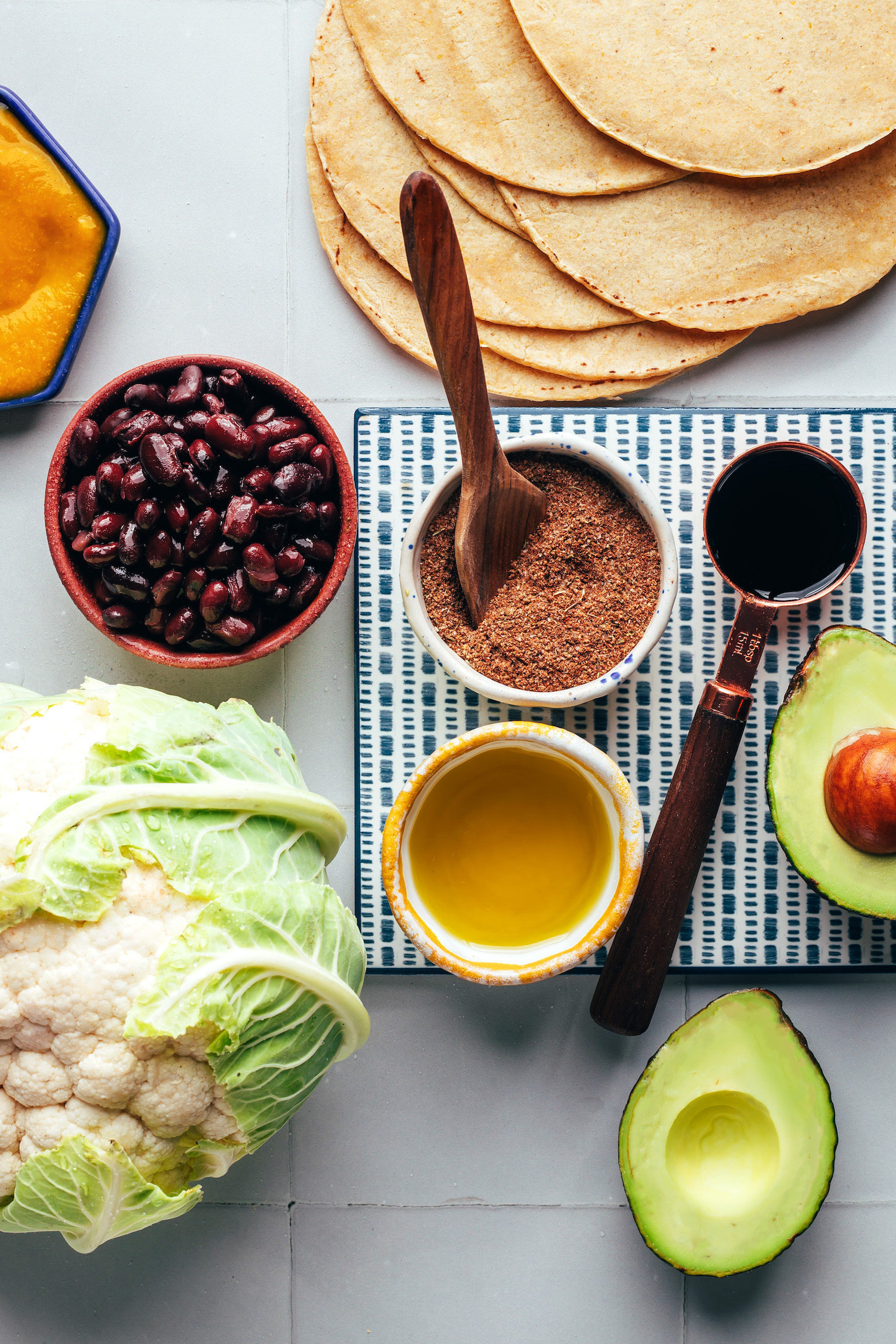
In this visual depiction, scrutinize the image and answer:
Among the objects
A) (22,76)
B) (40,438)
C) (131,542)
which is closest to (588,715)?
(131,542)

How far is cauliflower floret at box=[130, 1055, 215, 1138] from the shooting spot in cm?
85

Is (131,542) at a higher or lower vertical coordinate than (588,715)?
higher

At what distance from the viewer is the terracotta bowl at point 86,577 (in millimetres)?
1040

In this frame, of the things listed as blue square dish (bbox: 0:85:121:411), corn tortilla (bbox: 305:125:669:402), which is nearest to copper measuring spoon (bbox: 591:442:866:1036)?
corn tortilla (bbox: 305:125:669:402)

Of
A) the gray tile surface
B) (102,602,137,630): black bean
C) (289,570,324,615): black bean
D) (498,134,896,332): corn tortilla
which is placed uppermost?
(498,134,896,332): corn tortilla

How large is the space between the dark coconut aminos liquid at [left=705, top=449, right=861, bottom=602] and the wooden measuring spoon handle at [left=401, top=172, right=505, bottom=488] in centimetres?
28

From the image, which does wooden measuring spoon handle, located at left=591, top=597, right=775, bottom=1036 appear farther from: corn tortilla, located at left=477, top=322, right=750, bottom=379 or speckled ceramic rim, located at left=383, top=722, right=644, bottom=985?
corn tortilla, located at left=477, top=322, right=750, bottom=379

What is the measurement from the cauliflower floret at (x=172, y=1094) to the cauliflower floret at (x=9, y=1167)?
0.12 metres

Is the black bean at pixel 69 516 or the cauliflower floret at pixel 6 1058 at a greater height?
the black bean at pixel 69 516

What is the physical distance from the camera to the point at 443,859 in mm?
1059

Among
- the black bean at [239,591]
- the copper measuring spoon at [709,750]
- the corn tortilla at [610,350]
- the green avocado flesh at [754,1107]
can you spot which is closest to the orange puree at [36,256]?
the black bean at [239,591]

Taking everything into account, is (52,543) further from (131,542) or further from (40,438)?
(40,438)

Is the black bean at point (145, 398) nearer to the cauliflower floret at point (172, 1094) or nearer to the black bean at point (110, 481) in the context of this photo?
the black bean at point (110, 481)

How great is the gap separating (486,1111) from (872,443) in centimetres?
90
